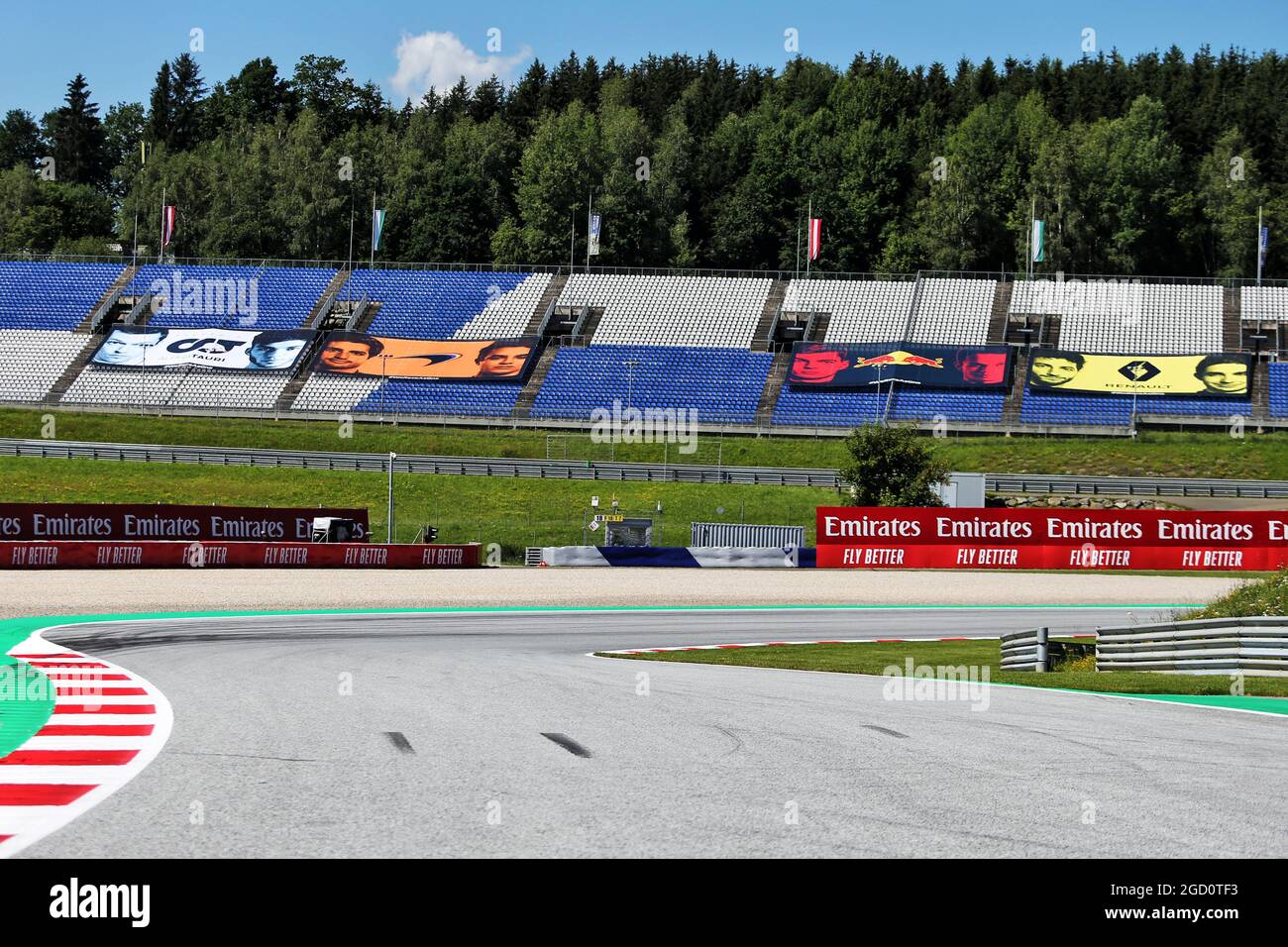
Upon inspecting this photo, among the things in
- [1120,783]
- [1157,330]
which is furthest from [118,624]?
[1157,330]

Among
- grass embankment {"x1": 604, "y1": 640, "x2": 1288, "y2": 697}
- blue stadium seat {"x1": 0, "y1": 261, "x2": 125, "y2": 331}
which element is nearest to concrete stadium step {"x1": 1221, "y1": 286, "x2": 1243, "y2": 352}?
grass embankment {"x1": 604, "y1": 640, "x2": 1288, "y2": 697}

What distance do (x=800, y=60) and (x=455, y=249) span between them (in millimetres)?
54025

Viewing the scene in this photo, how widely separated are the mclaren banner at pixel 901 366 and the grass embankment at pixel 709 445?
617 cm

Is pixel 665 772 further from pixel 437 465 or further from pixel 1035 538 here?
pixel 437 465

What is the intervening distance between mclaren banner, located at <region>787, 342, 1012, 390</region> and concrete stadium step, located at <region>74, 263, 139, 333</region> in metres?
45.5

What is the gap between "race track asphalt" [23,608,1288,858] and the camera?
299 inches

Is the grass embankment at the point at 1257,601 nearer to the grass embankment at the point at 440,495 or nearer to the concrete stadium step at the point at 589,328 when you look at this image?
the grass embankment at the point at 440,495

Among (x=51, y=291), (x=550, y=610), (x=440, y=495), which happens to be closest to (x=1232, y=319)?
(x=440, y=495)

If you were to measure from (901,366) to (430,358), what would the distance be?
28.2 meters

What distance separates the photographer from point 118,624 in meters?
26.7

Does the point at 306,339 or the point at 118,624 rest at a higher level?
the point at 306,339

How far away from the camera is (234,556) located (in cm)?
4419

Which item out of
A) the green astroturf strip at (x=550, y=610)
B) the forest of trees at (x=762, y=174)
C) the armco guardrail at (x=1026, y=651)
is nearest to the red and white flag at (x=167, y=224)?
the forest of trees at (x=762, y=174)
